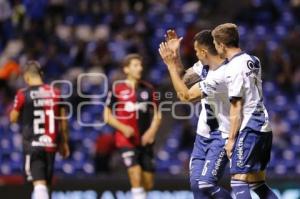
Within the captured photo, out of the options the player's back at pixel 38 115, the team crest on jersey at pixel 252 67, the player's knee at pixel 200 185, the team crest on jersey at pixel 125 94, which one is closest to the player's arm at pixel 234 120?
the team crest on jersey at pixel 252 67

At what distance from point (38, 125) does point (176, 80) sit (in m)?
3.05

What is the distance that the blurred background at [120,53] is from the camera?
52.9 ft

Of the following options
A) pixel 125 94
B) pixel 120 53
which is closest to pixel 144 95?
pixel 125 94

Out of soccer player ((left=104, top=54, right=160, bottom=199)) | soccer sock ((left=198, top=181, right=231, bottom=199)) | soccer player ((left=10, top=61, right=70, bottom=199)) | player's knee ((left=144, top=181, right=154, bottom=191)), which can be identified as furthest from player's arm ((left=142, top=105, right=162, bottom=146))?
soccer sock ((left=198, top=181, right=231, bottom=199))

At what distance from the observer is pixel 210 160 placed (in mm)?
9172

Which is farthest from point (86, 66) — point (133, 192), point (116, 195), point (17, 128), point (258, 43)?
point (133, 192)

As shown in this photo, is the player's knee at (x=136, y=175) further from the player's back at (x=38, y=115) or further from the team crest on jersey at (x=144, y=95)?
the player's back at (x=38, y=115)

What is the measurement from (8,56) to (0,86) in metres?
0.91

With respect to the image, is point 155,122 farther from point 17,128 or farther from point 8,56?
point 8,56

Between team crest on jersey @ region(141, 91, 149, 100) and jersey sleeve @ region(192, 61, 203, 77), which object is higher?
jersey sleeve @ region(192, 61, 203, 77)

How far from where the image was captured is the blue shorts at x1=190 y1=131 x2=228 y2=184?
30.0 ft

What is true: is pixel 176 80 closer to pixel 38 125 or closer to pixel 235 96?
pixel 235 96

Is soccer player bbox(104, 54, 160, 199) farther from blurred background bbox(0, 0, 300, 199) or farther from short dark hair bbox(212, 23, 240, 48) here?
short dark hair bbox(212, 23, 240, 48)

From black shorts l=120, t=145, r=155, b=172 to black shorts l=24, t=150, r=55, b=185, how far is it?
127 centimetres
